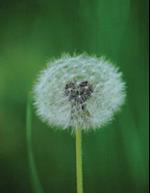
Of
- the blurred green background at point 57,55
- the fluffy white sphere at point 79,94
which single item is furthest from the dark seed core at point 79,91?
the blurred green background at point 57,55

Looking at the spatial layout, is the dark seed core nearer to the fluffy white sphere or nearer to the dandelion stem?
the fluffy white sphere

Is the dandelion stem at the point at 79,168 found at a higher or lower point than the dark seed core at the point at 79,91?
lower

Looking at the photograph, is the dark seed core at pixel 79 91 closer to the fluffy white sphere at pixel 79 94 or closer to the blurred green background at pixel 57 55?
the fluffy white sphere at pixel 79 94

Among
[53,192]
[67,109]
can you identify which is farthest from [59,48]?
[53,192]

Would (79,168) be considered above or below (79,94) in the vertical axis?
below

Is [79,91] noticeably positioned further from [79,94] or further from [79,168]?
[79,168]

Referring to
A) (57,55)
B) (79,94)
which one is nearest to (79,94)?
(79,94)
